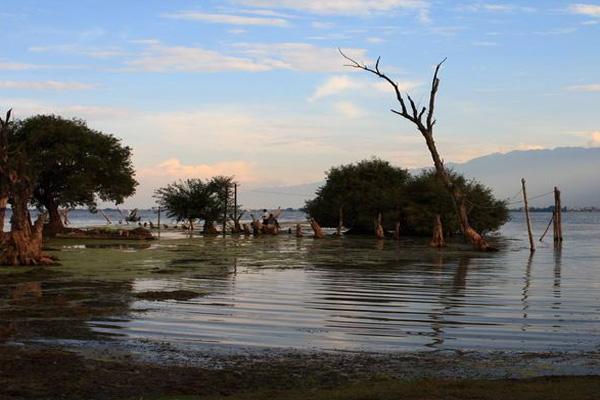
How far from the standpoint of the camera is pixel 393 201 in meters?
63.4

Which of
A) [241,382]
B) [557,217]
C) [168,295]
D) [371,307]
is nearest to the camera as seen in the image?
[241,382]

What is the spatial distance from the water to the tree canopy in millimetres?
31938

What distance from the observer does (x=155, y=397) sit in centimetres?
771

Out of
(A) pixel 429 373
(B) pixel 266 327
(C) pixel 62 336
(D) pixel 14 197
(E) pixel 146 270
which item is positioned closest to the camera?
(A) pixel 429 373

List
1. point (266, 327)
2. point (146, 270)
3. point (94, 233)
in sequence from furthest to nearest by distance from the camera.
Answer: point (94, 233)
point (146, 270)
point (266, 327)

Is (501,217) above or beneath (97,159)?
beneath

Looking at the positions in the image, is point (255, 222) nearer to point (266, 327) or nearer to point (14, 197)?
point (14, 197)

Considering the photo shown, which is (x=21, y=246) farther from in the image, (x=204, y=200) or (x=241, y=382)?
(x=204, y=200)

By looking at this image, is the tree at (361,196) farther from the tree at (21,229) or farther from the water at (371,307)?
the tree at (21,229)

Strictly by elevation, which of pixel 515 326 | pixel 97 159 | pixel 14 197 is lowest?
pixel 515 326

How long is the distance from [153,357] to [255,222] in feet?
173

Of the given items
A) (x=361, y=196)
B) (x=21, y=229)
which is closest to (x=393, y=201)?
(x=361, y=196)

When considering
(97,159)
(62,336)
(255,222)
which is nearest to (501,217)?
(255,222)

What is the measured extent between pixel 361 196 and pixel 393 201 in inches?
178
